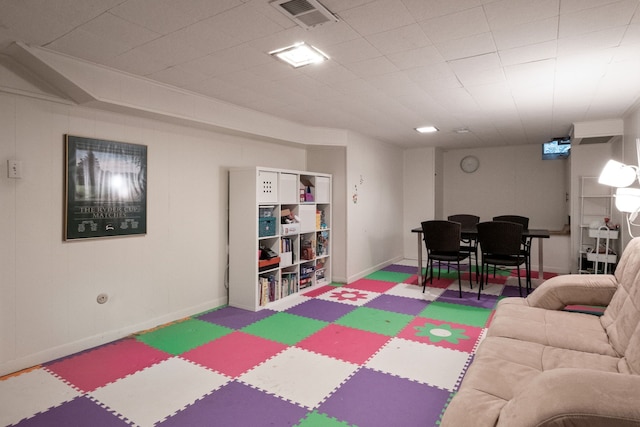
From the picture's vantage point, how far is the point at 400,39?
255cm

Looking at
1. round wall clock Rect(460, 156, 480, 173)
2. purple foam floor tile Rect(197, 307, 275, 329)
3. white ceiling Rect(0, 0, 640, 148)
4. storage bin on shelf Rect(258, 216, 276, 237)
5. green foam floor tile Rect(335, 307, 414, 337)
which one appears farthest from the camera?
round wall clock Rect(460, 156, 480, 173)

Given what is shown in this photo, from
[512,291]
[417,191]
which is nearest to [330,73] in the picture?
[512,291]

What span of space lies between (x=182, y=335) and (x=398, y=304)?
2555mm

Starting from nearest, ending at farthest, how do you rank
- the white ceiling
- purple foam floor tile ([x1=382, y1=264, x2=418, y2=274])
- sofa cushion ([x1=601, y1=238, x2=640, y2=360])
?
sofa cushion ([x1=601, y1=238, x2=640, y2=360])
the white ceiling
purple foam floor tile ([x1=382, y1=264, x2=418, y2=274])

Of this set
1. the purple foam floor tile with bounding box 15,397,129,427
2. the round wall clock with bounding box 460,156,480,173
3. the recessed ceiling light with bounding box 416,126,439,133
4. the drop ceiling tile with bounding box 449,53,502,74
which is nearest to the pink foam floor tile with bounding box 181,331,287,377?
the purple foam floor tile with bounding box 15,397,129,427

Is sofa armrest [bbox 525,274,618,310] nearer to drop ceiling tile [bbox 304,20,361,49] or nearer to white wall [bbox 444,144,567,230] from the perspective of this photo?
drop ceiling tile [bbox 304,20,361,49]

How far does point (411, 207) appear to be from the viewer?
782cm

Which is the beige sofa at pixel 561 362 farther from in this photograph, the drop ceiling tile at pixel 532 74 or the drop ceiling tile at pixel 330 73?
the drop ceiling tile at pixel 330 73

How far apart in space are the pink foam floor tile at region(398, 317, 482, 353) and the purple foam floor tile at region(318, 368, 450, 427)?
0.82 meters

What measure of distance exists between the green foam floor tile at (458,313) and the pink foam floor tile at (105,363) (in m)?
2.84

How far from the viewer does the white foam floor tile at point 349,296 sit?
185 inches

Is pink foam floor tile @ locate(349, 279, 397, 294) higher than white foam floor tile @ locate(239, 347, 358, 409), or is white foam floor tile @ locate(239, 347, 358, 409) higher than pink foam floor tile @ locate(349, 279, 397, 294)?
pink foam floor tile @ locate(349, 279, 397, 294)

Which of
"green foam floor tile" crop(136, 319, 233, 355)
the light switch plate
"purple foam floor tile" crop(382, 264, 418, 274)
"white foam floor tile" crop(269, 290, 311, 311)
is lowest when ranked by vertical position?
"green foam floor tile" crop(136, 319, 233, 355)

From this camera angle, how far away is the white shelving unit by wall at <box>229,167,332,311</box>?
434 centimetres
